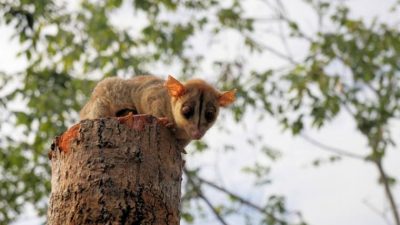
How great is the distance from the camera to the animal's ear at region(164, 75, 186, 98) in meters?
4.90

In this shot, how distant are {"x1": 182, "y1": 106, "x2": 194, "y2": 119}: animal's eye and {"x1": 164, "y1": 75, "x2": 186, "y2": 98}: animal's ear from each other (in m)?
0.17

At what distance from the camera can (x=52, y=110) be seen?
9547 millimetres

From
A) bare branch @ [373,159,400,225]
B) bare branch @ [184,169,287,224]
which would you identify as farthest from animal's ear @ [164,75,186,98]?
bare branch @ [373,159,400,225]

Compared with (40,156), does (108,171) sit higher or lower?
lower

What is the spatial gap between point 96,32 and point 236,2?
3079 millimetres

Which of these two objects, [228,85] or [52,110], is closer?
[52,110]

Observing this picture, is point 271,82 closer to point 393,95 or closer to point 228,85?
point 228,85

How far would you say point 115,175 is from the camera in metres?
3.13

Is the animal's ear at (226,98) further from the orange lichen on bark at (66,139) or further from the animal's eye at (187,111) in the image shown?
the orange lichen on bark at (66,139)

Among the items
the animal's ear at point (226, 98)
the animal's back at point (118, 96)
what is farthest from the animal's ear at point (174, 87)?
the animal's ear at point (226, 98)

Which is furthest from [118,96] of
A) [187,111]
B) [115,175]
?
[115,175]

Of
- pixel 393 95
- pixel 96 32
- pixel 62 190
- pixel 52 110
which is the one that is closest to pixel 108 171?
pixel 62 190

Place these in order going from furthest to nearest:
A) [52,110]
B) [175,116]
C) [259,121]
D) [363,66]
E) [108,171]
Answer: [259,121], [363,66], [52,110], [175,116], [108,171]

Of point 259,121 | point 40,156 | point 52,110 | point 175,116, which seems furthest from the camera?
point 259,121
